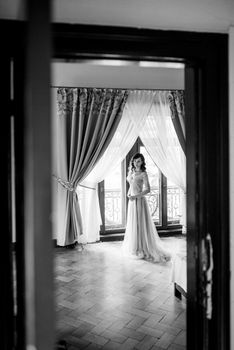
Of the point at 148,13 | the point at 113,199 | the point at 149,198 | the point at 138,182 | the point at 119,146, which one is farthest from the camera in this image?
the point at 149,198

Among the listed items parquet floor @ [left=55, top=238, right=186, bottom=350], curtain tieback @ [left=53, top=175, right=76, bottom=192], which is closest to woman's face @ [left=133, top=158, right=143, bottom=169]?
curtain tieback @ [left=53, top=175, right=76, bottom=192]

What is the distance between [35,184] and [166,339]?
2648 millimetres

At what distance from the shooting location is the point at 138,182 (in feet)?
17.6

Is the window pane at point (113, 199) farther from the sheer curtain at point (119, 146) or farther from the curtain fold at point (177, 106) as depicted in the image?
the curtain fold at point (177, 106)

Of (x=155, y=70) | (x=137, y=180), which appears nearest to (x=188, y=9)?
(x=155, y=70)

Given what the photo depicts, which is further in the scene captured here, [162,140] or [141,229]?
[162,140]

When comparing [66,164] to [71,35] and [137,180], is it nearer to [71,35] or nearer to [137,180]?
[137,180]

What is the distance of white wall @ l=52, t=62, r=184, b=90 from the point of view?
3.43 meters

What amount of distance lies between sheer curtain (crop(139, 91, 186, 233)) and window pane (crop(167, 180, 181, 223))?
558mm

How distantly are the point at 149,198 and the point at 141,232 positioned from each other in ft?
4.91

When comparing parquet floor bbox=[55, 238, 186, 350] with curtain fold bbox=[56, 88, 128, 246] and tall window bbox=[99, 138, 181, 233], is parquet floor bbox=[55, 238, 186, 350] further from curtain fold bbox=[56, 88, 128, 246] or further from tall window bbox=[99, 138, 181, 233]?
tall window bbox=[99, 138, 181, 233]

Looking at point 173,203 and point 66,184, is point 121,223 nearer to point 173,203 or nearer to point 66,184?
point 173,203

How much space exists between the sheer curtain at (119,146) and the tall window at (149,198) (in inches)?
11.4

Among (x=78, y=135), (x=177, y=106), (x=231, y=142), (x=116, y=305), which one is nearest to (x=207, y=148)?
(x=231, y=142)
